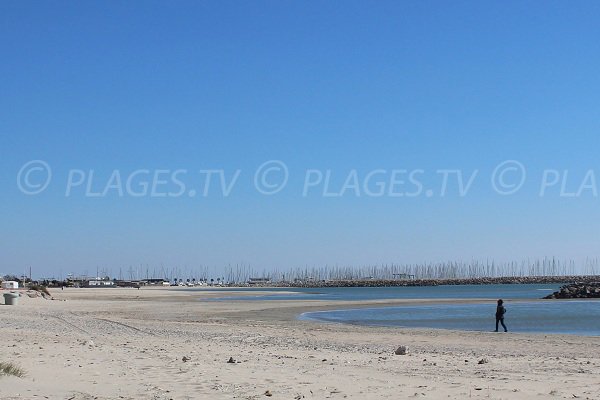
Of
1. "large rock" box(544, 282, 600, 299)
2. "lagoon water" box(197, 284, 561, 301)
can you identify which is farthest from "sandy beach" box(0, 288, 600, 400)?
"large rock" box(544, 282, 600, 299)

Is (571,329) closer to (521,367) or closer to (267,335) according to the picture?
(267,335)

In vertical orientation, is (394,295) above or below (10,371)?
below

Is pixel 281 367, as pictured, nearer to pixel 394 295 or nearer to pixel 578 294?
pixel 578 294

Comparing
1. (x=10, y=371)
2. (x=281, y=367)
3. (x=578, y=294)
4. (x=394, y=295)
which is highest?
(x=10, y=371)

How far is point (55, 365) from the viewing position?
13.7 m

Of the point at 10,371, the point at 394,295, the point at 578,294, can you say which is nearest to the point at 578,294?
the point at 578,294

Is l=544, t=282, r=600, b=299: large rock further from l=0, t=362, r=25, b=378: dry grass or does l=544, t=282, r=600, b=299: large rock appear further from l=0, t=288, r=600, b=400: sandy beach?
l=0, t=362, r=25, b=378: dry grass

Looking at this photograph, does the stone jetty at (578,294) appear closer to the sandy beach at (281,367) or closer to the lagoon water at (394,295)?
the lagoon water at (394,295)

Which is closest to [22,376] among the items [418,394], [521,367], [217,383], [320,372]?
[217,383]

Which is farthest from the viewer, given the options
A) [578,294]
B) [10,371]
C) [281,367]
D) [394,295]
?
[394,295]

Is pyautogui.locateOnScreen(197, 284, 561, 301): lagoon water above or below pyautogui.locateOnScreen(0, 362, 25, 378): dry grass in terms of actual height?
below

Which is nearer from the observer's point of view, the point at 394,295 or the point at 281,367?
the point at 281,367

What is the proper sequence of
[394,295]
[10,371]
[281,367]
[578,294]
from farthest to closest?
[394,295] < [578,294] < [281,367] < [10,371]

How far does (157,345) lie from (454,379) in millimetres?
9029
